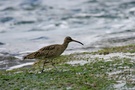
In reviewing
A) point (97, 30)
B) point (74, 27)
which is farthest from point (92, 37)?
point (74, 27)

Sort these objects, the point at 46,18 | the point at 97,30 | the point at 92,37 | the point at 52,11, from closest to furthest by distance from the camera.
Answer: the point at 92,37 → the point at 97,30 → the point at 46,18 → the point at 52,11

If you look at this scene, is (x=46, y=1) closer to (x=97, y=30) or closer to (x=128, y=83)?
(x=97, y=30)

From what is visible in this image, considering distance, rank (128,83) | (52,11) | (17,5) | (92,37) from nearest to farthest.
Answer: (128,83)
(92,37)
(52,11)
(17,5)

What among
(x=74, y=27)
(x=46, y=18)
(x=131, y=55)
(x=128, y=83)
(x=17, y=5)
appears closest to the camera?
(x=128, y=83)

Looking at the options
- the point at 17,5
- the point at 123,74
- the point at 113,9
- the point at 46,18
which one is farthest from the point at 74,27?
the point at 123,74

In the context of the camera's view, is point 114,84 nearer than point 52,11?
Yes

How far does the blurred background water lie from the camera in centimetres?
2595

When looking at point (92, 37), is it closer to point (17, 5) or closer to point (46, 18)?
point (46, 18)

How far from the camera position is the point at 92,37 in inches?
1114

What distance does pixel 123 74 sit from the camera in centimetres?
1459

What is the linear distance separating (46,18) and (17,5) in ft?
26.6

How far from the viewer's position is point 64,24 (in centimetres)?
3588

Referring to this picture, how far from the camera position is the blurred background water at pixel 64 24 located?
1022 inches

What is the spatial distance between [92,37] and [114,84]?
577 inches
